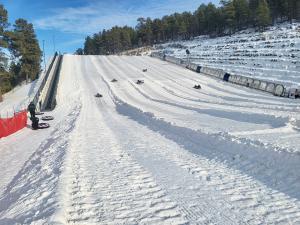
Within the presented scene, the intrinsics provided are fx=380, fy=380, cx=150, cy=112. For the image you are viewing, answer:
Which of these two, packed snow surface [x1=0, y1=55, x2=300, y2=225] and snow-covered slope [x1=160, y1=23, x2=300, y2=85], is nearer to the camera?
packed snow surface [x1=0, y1=55, x2=300, y2=225]

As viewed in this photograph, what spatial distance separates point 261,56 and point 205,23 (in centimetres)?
6453

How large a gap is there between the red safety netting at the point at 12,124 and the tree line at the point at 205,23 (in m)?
80.6

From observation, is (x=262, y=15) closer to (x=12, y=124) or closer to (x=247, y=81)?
(x=247, y=81)

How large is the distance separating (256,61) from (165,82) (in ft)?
61.0

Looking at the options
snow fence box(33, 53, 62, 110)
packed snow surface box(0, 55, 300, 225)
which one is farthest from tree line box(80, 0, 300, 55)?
packed snow surface box(0, 55, 300, 225)

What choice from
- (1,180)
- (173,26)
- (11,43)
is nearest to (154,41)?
(173,26)

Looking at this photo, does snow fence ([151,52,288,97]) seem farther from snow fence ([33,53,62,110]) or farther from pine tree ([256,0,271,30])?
pine tree ([256,0,271,30])

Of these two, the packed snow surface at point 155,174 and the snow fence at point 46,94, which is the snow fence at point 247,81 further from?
the snow fence at point 46,94

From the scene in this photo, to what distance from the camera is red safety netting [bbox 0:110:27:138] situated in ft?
66.9

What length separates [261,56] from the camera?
6034 cm

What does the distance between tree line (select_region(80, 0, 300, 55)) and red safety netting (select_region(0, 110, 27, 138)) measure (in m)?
80.6

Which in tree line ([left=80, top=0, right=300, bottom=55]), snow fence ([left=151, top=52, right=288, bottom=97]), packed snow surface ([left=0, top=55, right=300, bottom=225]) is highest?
tree line ([left=80, top=0, right=300, bottom=55])

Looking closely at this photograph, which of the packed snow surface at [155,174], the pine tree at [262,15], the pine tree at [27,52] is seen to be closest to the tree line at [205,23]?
the pine tree at [262,15]

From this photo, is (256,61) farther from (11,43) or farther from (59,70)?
(11,43)
